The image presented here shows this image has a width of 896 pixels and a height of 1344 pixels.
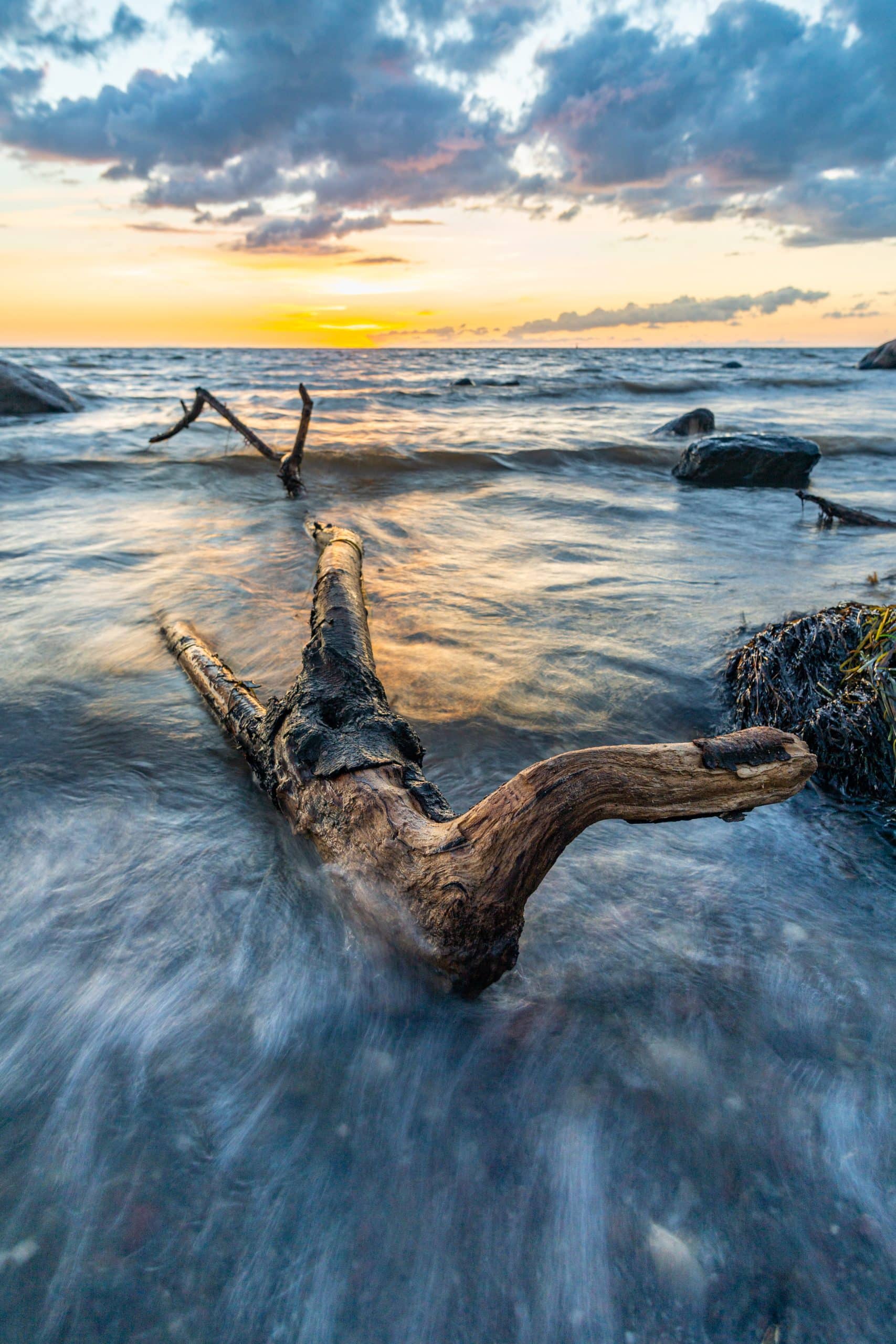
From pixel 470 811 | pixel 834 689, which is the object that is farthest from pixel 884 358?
pixel 470 811

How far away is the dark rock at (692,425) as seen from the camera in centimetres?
1454

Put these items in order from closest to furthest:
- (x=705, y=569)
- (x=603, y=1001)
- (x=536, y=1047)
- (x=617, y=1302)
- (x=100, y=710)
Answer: (x=617, y=1302), (x=536, y=1047), (x=603, y=1001), (x=100, y=710), (x=705, y=569)

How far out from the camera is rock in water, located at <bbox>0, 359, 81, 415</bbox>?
16422mm

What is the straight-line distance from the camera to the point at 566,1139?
166 centimetres

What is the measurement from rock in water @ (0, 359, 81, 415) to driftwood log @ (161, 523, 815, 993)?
18.2 metres

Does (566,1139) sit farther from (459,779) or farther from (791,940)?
(459,779)

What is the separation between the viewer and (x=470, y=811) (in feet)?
6.34

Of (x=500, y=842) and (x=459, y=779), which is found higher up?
(x=500, y=842)

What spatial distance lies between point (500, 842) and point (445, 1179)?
2.51ft

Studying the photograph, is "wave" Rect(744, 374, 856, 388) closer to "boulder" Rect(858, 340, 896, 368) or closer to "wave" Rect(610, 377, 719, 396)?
"wave" Rect(610, 377, 719, 396)

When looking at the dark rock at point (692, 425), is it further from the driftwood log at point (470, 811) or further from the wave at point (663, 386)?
the driftwood log at point (470, 811)

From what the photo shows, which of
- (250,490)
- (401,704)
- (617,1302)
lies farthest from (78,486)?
(617,1302)

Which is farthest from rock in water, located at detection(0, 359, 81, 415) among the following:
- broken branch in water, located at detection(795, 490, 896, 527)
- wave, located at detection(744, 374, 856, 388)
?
wave, located at detection(744, 374, 856, 388)

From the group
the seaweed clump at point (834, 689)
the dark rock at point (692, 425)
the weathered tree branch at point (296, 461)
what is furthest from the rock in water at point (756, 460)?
the seaweed clump at point (834, 689)
